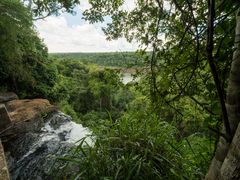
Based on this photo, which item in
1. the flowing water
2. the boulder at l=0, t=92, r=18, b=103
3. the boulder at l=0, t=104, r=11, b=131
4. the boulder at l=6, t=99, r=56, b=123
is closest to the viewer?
the flowing water

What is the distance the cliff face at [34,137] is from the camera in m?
4.48

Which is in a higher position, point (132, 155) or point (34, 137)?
point (132, 155)

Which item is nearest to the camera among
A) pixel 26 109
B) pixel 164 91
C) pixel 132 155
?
pixel 164 91

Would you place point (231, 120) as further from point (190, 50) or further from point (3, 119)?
point (3, 119)

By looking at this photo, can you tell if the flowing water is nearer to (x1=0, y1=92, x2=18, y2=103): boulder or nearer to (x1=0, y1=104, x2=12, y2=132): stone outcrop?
(x1=0, y1=104, x2=12, y2=132): stone outcrop

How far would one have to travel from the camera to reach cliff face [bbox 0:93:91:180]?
448 centimetres

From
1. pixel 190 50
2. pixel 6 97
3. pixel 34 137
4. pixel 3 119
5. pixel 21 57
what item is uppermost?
pixel 190 50

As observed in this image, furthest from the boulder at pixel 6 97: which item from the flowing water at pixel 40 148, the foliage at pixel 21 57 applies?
the flowing water at pixel 40 148

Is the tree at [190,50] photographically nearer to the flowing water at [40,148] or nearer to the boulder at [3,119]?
the flowing water at [40,148]

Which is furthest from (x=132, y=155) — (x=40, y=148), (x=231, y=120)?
(x=40, y=148)

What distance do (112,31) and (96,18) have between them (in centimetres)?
20

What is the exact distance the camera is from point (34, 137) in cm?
576

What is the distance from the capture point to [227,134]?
1020 millimetres

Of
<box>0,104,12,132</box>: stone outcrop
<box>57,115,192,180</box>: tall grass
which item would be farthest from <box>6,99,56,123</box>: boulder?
<box>57,115,192,180</box>: tall grass
